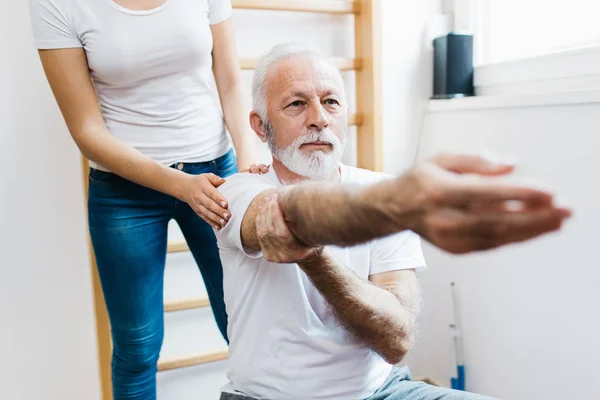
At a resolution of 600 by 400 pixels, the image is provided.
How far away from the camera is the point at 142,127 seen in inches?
51.2

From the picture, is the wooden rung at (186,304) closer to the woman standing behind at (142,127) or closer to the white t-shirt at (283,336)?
the woman standing behind at (142,127)

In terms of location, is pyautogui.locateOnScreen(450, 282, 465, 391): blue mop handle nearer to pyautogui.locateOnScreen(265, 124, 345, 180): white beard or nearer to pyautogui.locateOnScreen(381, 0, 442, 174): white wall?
pyautogui.locateOnScreen(381, 0, 442, 174): white wall

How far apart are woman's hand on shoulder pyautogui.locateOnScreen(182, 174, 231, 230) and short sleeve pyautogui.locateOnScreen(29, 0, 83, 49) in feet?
1.38

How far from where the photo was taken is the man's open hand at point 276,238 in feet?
2.32

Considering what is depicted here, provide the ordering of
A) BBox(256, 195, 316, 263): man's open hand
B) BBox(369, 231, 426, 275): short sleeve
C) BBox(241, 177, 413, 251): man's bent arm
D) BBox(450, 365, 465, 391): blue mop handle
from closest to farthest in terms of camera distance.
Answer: BBox(241, 177, 413, 251): man's bent arm < BBox(256, 195, 316, 263): man's open hand < BBox(369, 231, 426, 275): short sleeve < BBox(450, 365, 465, 391): blue mop handle

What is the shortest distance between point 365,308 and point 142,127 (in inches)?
27.4

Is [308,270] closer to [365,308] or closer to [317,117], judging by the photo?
[365,308]

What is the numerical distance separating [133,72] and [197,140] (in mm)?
210

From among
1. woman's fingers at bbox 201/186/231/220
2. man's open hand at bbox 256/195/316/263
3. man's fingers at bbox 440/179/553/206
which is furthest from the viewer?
woman's fingers at bbox 201/186/231/220

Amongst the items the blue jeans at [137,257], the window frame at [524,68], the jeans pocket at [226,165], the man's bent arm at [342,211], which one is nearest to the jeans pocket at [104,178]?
the blue jeans at [137,257]

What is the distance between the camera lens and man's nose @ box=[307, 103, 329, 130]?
1.09 metres

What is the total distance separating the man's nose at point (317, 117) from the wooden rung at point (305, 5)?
76cm

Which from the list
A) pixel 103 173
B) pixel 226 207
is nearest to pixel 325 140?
pixel 226 207

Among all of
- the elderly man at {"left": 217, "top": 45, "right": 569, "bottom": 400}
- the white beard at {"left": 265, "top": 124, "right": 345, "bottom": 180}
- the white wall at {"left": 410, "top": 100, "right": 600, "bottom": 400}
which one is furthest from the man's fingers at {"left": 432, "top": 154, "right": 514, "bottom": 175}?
the white wall at {"left": 410, "top": 100, "right": 600, "bottom": 400}
